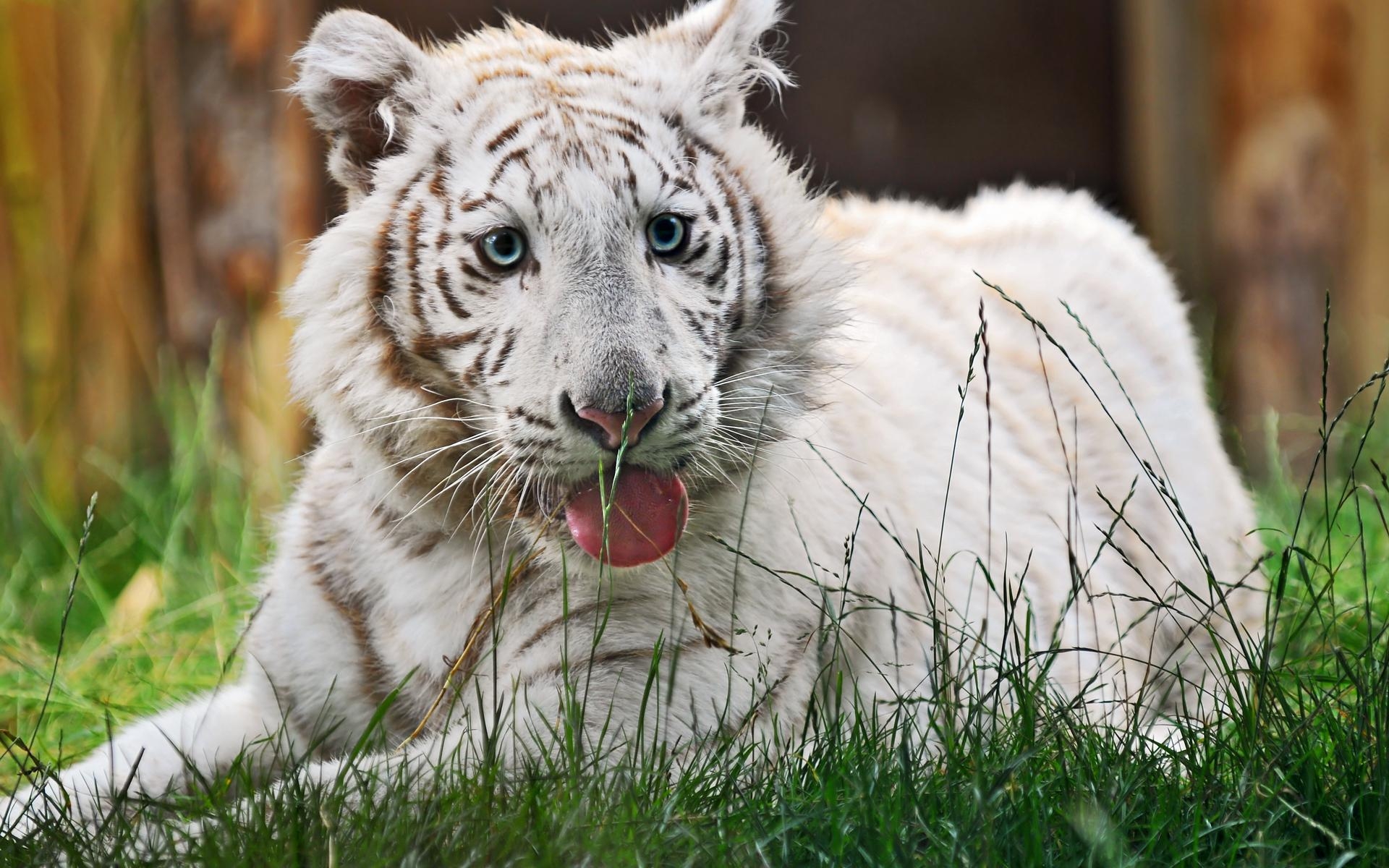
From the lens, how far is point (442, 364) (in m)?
2.35

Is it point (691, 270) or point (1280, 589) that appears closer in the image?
point (1280, 589)

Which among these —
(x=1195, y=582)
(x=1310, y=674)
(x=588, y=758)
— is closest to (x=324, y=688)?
(x=588, y=758)

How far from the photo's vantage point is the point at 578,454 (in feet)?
7.05

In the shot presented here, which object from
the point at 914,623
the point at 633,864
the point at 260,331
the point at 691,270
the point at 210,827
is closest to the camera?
the point at 633,864

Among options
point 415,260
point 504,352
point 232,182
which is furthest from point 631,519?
point 232,182

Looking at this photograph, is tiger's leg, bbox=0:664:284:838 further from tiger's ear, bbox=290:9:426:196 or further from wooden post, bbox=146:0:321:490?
wooden post, bbox=146:0:321:490

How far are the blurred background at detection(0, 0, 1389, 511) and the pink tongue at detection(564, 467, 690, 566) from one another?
5.86 feet

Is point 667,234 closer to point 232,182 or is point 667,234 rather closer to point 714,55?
point 714,55

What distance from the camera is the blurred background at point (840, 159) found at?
4.74 meters

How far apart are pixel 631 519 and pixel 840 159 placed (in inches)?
184

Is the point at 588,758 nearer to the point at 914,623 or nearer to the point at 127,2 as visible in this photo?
the point at 914,623

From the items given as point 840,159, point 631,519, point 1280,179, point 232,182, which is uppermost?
point 1280,179

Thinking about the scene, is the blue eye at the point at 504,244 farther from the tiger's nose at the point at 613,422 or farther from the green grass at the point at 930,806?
the green grass at the point at 930,806

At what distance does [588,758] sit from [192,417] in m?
3.12
